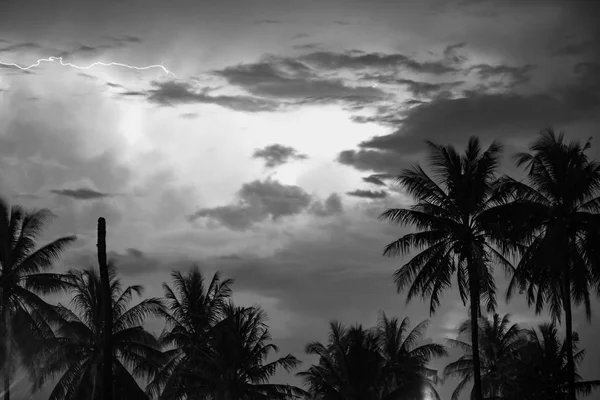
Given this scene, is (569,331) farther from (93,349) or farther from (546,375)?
(93,349)

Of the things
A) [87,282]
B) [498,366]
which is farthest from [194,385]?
[498,366]

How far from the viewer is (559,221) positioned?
41188mm

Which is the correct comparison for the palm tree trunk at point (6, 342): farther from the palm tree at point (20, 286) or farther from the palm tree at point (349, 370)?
the palm tree at point (349, 370)

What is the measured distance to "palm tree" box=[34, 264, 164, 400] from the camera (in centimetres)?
4941

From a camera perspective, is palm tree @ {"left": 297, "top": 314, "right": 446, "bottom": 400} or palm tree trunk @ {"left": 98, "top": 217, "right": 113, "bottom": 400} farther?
palm tree @ {"left": 297, "top": 314, "right": 446, "bottom": 400}

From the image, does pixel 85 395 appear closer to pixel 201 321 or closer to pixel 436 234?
pixel 201 321

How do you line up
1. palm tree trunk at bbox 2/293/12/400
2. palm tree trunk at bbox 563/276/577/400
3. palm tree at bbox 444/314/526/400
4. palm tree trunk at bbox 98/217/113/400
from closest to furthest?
palm tree trunk at bbox 98/217/113/400, palm tree trunk at bbox 563/276/577/400, palm tree trunk at bbox 2/293/12/400, palm tree at bbox 444/314/526/400

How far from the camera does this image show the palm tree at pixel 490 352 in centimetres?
6328

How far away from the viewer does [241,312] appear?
51094 mm

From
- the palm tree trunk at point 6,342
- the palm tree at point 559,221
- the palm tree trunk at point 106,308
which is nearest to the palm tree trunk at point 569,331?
the palm tree at point 559,221

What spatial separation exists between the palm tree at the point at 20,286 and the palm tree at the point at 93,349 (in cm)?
282

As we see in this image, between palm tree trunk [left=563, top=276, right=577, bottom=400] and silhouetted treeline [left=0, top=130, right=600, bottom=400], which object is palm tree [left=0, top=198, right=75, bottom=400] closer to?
silhouetted treeline [left=0, top=130, right=600, bottom=400]

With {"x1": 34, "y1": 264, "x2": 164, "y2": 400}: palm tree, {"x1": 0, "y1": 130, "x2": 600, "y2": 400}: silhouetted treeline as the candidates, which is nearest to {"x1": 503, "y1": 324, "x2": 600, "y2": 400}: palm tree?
{"x1": 0, "y1": 130, "x2": 600, "y2": 400}: silhouetted treeline

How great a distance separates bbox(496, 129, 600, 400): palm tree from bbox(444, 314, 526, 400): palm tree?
2066cm
